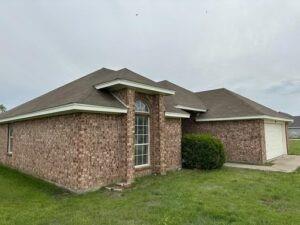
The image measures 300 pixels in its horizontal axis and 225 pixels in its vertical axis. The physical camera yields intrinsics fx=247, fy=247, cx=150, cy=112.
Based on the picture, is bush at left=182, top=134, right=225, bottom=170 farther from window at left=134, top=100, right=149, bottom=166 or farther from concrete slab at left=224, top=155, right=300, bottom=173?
window at left=134, top=100, right=149, bottom=166

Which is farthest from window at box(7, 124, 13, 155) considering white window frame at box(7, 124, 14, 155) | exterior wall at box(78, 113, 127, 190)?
exterior wall at box(78, 113, 127, 190)

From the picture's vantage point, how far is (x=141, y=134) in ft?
34.9

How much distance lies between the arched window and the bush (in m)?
3.59

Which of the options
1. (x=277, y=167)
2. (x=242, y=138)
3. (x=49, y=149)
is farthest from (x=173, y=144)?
(x=277, y=167)

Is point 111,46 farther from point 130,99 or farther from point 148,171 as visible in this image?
point 148,171

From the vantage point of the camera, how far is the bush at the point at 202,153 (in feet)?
41.1

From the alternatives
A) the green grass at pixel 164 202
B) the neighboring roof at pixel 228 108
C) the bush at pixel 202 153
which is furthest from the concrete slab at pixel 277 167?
the neighboring roof at pixel 228 108

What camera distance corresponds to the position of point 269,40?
14352 mm

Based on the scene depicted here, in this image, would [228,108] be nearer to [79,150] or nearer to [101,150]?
[101,150]

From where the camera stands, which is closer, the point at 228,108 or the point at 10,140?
the point at 10,140

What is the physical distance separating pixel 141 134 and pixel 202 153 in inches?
151

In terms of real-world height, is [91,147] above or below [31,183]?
above

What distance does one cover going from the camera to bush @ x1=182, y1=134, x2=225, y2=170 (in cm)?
1252

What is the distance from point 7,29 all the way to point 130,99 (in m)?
7.40
